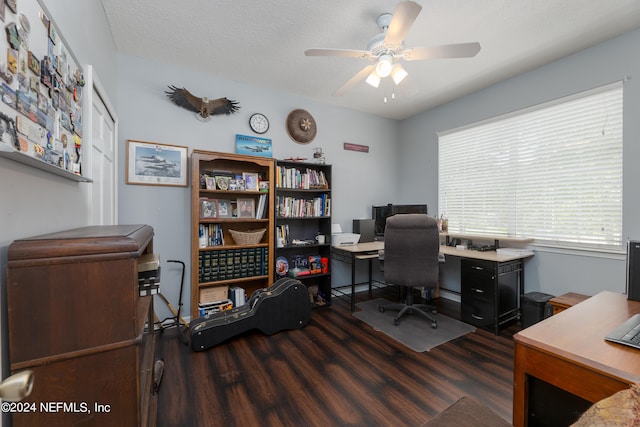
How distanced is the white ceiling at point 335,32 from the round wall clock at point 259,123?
1.08ft

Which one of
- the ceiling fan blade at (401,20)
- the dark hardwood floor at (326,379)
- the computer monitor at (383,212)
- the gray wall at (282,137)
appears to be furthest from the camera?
the computer monitor at (383,212)

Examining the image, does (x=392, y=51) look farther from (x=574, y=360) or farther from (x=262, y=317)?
(x=262, y=317)

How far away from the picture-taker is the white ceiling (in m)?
1.92

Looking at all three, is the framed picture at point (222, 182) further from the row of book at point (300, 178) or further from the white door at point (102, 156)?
the white door at point (102, 156)

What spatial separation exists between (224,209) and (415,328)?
2479 mm

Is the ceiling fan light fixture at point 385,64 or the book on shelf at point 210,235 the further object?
the book on shelf at point 210,235

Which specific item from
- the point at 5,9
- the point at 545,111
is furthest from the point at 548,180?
the point at 5,9

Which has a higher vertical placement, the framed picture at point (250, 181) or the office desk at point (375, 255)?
the framed picture at point (250, 181)

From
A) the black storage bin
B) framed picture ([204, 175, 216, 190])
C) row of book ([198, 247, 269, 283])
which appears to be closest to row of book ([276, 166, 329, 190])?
framed picture ([204, 175, 216, 190])

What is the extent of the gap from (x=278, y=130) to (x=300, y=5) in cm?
160

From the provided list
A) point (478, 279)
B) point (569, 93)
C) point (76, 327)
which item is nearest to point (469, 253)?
point (478, 279)

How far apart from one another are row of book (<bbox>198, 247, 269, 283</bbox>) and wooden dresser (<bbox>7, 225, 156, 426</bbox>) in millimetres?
1977

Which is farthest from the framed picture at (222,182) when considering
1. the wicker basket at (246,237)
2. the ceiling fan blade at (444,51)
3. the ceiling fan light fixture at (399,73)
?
the ceiling fan blade at (444,51)

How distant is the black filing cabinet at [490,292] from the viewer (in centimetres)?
255
